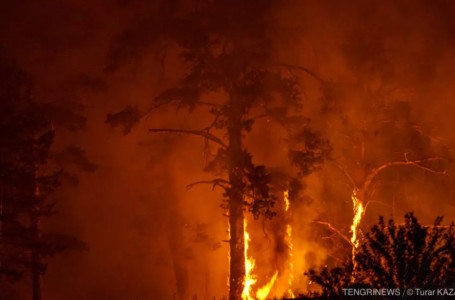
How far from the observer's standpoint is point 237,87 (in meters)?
15.2

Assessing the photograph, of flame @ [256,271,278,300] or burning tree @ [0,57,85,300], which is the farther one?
flame @ [256,271,278,300]

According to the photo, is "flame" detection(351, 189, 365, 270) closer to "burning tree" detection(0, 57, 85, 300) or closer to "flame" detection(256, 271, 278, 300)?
"flame" detection(256, 271, 278, 300)

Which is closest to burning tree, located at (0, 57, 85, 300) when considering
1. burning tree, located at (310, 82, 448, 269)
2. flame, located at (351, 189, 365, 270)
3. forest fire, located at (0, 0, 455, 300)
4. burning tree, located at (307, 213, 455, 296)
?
forest fire, located at (0, 0, 455, 300)

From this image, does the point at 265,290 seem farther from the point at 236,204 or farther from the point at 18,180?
the point at 18,180

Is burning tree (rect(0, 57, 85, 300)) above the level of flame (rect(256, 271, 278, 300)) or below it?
above

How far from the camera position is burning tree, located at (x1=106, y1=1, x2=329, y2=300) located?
14789mm

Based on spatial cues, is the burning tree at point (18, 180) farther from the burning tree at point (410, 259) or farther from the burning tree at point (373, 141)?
the burning tree at point (410, 259)

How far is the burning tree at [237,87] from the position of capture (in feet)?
48.5

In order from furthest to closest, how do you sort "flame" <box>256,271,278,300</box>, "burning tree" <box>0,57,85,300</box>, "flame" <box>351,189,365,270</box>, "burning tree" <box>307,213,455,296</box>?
"flame" <box>351,189,365,270</box>
"flame" <box>256,271,278,300</box>
"burning tree" <box>0,57,85,300</box>
"burning tree" <box>307,213,455,296</box>

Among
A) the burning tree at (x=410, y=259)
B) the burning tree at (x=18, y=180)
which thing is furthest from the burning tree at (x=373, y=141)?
A: the burning tree at (x=410, y=259)

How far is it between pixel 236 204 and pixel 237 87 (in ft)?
9.25

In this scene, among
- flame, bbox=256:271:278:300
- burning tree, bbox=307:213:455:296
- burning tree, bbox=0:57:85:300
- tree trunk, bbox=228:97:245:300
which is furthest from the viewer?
flame, bbox=256:271:278:300

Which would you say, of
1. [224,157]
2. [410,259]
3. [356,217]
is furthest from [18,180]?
[356,217]

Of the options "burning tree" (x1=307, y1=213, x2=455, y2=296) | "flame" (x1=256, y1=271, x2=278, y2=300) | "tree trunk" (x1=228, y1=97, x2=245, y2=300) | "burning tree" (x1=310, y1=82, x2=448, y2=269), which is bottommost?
"flame" (x1=256, y1=271, x2=278, y2=300)
